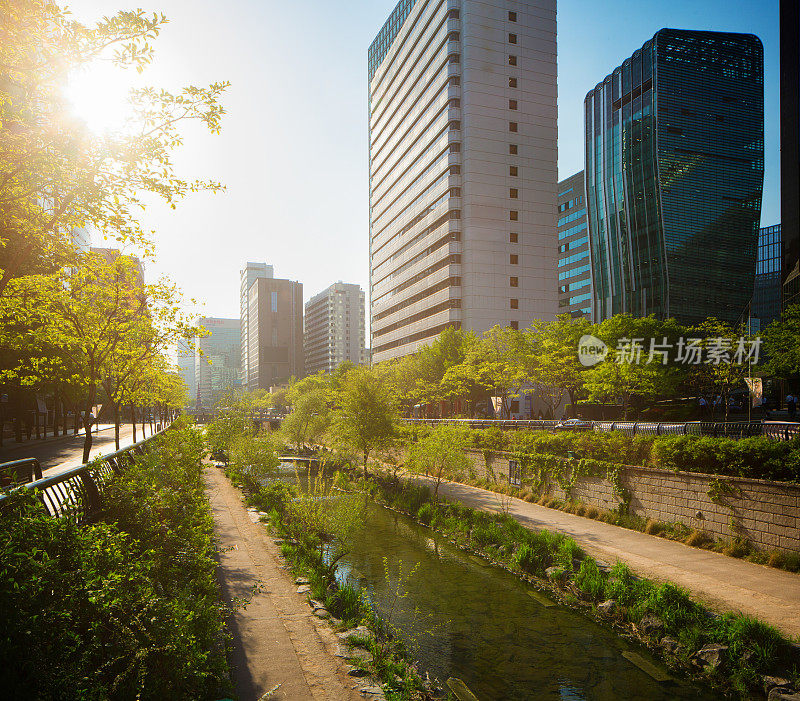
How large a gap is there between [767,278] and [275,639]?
140326mm

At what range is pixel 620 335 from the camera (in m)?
49.5

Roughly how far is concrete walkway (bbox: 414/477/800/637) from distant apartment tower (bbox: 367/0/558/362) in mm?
54136

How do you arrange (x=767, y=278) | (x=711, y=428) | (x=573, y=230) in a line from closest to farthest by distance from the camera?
(x=711, y=428), (x=767, y=278), (x=573, y=230)

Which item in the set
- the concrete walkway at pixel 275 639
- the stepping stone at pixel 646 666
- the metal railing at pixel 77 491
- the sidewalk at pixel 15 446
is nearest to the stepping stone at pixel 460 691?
the concrete walkway at pixel 275 639

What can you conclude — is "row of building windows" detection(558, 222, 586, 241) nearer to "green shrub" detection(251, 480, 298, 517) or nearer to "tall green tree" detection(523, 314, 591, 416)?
"tall green tree" detection(523, 314, 591, 416)

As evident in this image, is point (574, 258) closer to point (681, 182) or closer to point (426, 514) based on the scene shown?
point (681, 182)

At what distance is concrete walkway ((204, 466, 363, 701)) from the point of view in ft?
23.7

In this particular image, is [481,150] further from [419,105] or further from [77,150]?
[77,150]

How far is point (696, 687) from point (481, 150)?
75.1 meters

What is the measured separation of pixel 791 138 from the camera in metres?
48.4

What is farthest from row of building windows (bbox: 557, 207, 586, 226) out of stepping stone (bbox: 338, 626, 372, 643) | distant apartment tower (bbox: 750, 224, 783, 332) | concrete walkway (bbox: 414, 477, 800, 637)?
stepping stone (bbox: 338, 626, 372, 643)

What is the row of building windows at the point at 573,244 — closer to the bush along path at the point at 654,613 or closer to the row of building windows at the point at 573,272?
the row of building windows at the point at 573,272

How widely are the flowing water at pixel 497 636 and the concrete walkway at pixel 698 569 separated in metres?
2.58

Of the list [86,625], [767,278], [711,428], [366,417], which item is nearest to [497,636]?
[86,625]
